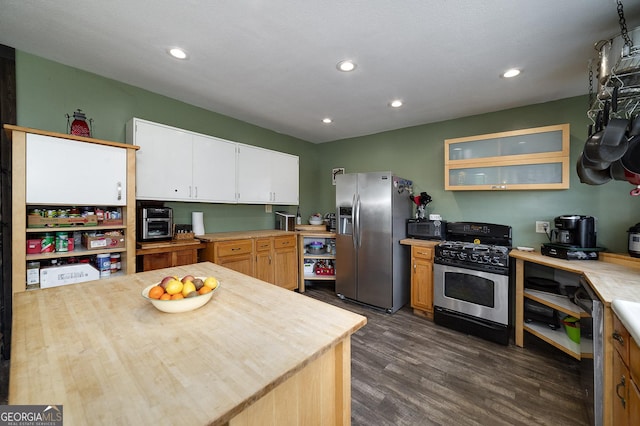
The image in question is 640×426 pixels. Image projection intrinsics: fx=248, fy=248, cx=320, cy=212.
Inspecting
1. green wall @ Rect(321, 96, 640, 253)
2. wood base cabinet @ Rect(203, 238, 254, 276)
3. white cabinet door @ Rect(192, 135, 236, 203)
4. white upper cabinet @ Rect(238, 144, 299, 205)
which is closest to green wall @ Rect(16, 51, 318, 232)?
white cabinet door @ Rect(192, 135, 236, 203)

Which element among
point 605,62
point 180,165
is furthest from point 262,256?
point 605,62

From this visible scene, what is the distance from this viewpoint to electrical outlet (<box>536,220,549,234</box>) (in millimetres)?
2694

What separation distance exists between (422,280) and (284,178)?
2.42 metres

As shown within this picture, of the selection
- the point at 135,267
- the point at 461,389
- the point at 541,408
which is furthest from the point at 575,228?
the point at 135,267

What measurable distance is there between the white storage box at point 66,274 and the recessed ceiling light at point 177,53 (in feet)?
6.25

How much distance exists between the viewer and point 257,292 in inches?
52.6

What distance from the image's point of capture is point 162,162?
2605 mm

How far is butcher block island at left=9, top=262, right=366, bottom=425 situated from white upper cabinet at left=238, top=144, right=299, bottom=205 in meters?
2.24

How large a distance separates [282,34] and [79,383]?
2.05 m

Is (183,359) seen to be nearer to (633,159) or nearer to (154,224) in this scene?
(154,224)

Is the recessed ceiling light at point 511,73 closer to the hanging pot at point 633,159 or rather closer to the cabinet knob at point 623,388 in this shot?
the hanging pot at point 633,159

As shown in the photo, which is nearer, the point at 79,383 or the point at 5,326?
the point at 79,383

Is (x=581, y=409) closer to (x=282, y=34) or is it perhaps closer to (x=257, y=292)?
(x=257, y=292)

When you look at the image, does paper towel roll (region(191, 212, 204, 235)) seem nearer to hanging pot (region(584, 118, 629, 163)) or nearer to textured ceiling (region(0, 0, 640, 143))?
textured ceiling (region(0, 0, 640, 143))
